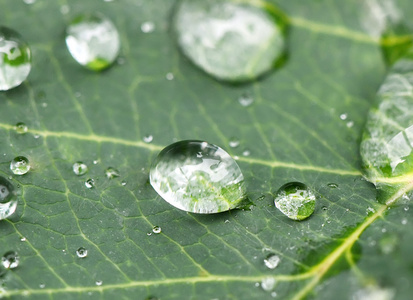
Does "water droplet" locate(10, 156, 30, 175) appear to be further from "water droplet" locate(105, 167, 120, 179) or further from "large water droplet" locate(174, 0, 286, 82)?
"large water droplet" locate(174, 0, 286, 82)

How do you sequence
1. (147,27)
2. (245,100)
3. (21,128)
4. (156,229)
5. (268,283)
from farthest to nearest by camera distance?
(147,27), (245,100), (21,128), (156,229), (268,283)

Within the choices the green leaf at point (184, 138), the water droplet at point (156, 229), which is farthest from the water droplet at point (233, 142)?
the water droplet at point (156, 229)

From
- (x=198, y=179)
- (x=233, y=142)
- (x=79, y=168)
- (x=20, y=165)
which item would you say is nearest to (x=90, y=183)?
(x=79, y=168)

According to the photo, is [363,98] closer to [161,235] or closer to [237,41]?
[237,41]

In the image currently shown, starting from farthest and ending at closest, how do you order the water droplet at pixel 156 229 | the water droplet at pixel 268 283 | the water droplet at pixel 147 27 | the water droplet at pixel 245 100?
the water droplet at pixel 147 27 → the water droplet at pixel 245 100 → the water droplet at pixel 156 229 → the water droplet at pixel 268 283

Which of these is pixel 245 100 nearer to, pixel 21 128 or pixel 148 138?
pixel 148 138

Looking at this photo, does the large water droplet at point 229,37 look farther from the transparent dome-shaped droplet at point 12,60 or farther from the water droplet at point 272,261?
the water droplet at point 272,261
